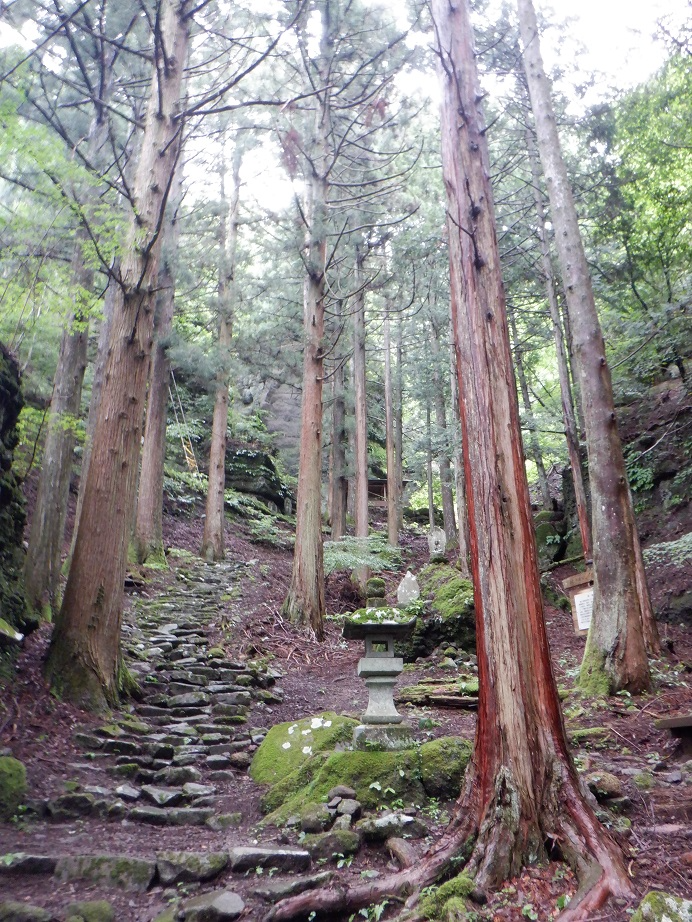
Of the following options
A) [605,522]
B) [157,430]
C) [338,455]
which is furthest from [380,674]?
[338,455]

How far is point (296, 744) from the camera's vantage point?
5910mm

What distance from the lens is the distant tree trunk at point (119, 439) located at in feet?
22.6

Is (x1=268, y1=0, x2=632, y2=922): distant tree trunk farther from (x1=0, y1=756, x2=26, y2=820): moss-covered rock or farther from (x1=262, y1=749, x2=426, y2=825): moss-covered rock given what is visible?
(x1=0, y1=756, x2=26, y2=820): moss-covered rock

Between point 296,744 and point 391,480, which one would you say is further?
point 391,480

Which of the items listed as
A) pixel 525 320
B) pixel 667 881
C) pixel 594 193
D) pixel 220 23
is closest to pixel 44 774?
pixel 667 881

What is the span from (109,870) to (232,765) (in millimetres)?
2532

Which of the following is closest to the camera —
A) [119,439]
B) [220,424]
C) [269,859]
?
[269,859]

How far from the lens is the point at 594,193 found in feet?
46.4

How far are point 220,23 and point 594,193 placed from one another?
877cm

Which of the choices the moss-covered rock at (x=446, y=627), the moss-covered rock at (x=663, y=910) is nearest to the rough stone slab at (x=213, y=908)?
the moss-covered rock at (x=663, y=910)

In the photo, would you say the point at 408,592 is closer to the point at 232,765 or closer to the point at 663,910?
the point at 232,765

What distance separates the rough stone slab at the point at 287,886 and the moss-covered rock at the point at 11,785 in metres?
2.16

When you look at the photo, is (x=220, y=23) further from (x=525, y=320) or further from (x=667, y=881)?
(x=667, y=881)

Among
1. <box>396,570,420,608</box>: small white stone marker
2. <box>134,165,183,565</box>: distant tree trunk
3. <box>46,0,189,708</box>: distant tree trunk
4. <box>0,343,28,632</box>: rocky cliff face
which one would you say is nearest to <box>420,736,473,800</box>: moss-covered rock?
<box>46,0,189,708</box>: distant tree trunk
